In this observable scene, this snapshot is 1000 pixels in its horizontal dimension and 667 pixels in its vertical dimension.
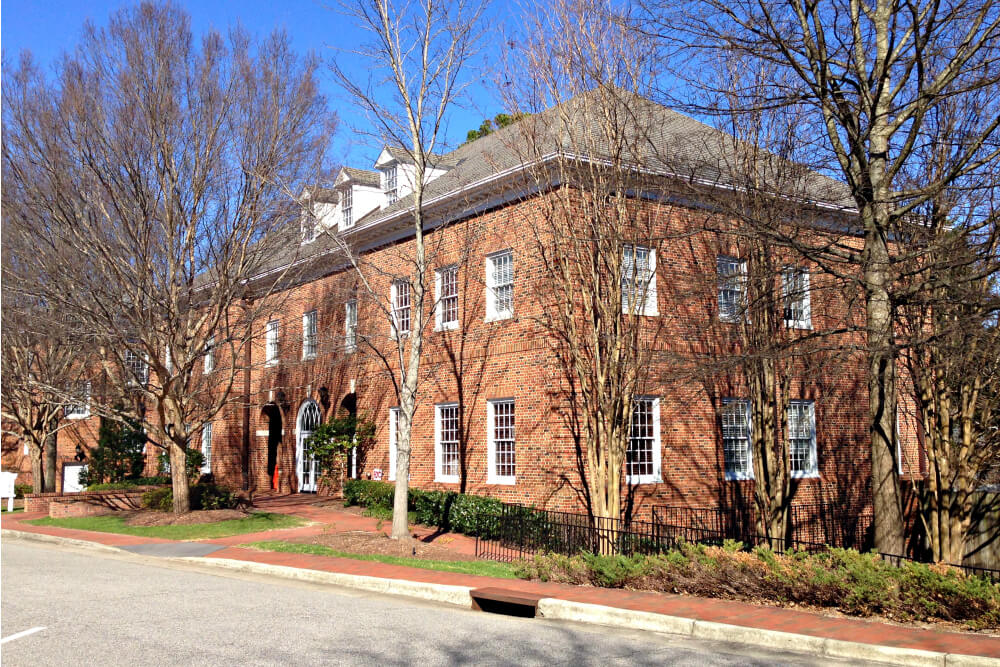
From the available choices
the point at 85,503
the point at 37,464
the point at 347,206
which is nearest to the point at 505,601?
the point at 85,503

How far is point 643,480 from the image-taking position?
61.9 feet

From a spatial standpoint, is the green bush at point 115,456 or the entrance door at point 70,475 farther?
the entrance door at point 70,475

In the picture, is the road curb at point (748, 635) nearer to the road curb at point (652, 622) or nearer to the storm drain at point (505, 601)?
the road curb at point (652, 622)

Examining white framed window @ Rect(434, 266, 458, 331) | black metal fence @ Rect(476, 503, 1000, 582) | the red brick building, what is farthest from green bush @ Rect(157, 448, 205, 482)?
black metal fence @ Rect(476, 503, 1000, 582)

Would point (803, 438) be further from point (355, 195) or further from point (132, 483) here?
point (132, 483)

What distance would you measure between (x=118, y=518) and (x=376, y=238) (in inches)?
415

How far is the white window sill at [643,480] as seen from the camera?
735 inches

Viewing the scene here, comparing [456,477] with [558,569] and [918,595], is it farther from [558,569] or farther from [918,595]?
[918,595]

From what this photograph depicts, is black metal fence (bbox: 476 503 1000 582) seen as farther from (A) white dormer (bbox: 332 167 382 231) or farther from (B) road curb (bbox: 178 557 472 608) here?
(A) white dormer (bbox: 332 167 382 231)

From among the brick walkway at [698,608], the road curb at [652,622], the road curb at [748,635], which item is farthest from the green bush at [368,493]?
the road curb at [748,635]

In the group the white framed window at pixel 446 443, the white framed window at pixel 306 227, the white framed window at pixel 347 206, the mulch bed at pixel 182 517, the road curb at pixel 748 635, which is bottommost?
the mulch bed at pixel 182 517

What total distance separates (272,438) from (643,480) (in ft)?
59.3

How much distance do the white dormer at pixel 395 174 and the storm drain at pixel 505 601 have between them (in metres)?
18.5

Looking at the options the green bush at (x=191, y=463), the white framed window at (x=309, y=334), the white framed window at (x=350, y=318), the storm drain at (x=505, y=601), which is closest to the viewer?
the storm drain at (x=505, y=601)
